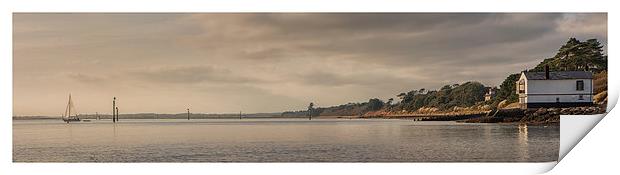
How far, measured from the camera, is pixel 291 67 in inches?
453

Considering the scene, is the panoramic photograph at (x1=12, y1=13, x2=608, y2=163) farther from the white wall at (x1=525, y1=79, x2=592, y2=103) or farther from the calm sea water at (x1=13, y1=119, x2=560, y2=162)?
the calm sea water at (x1=13, y1=119, x2=560, y2=162)

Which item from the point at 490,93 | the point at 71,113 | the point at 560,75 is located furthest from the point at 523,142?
the point at 71,113

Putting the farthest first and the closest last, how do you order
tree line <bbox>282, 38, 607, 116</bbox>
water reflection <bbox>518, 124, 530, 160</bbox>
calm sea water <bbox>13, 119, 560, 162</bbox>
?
water reflection <bbox>518, 124, 530, 160</bbox>
calm sea water <bbox>13, 119, 560, 162</bbox>
tree line <bbox>282, 38, 607, 116</bbox>

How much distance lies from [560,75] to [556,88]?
245 millimetres

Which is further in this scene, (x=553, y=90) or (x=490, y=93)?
(x=490, y=93)

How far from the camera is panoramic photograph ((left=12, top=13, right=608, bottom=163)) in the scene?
11.2 metres

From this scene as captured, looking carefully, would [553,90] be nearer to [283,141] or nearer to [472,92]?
[472,92]

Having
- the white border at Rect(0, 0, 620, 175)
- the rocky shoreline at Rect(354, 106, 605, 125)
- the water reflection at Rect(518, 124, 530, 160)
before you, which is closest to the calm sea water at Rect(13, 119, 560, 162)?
the water reflection at Rect(518, 124, 530, 160)

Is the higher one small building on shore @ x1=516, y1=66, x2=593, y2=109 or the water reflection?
small building on shore @ x1=516, y1=66, x2=593, y2=109
